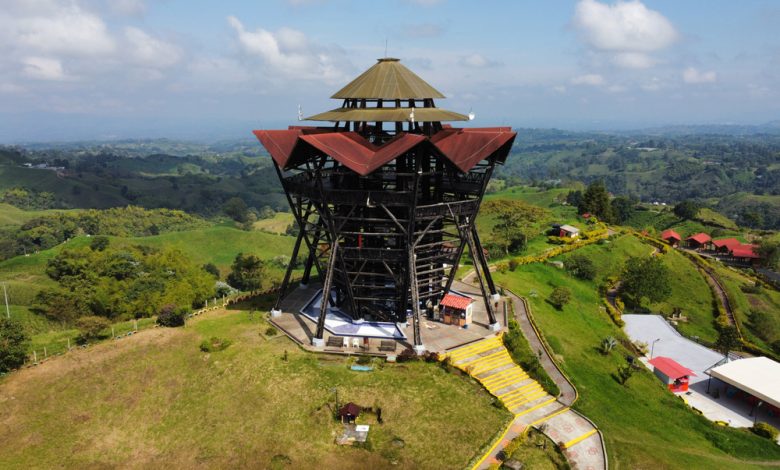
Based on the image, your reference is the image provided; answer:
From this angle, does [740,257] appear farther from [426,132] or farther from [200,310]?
[200,310]

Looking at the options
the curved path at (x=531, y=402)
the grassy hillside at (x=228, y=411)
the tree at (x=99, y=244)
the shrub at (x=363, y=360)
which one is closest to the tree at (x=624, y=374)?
the curved path at (x=531, y=402)

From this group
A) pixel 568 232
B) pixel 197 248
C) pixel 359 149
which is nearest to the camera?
pixel 359 149

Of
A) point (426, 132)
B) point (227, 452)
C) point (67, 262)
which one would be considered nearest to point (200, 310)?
point (227, 452)

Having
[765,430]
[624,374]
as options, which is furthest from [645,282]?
[624,374]

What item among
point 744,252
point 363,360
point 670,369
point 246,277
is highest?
point 363,360

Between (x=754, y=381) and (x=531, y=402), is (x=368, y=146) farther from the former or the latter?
(x=754, y=381)

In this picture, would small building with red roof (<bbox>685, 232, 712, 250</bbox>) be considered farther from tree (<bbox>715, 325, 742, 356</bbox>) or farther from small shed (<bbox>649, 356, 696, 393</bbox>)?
small shed (<bbox>649, 356, 696, 393</bbox>)
